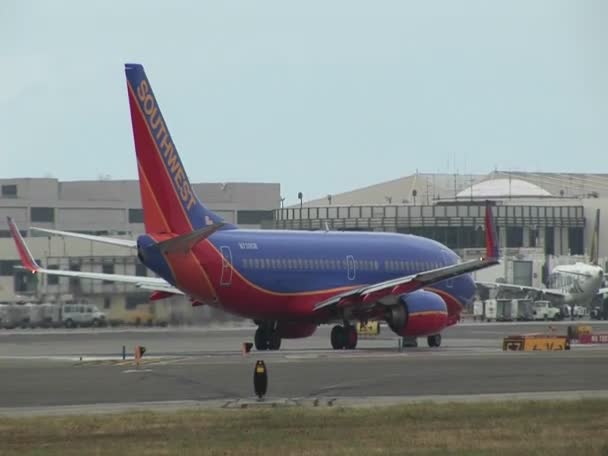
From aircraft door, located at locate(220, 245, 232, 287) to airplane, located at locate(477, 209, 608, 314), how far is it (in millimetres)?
58775

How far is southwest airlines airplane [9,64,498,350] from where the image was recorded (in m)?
50.7

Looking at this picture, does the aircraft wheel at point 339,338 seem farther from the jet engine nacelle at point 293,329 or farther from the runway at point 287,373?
the jet engine nacelle at point 293,329

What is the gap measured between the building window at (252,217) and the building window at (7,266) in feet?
107

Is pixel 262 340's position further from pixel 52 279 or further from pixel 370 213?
pixel 370 213

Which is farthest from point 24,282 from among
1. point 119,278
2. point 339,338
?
point 339,338

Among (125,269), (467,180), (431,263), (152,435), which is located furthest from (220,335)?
(467,180)

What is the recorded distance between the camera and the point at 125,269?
308 feet

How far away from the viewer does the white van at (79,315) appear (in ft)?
283

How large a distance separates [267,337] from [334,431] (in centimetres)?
3110

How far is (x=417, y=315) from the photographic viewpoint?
2211 inches

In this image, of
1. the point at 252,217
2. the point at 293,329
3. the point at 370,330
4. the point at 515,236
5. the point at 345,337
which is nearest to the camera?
the point at 345,337

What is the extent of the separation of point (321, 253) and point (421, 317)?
4804 millimetres

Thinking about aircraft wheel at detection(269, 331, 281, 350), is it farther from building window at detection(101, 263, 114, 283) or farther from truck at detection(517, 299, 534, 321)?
truck at detection(517, 299, 534, 321)

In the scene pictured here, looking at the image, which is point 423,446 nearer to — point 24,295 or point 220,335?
point 220,335
